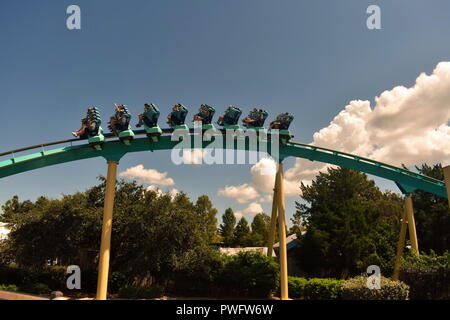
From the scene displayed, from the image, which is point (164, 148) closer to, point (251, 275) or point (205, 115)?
point (205, 115)

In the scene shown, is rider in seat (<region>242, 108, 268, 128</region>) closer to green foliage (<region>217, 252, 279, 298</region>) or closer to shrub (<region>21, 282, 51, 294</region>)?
green foliage (<region>217, 252, 279, 298</region>)

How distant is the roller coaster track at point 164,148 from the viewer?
1112cm

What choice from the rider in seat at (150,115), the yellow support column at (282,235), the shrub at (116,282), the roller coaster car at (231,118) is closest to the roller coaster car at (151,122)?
the rider in seat at (150,115)

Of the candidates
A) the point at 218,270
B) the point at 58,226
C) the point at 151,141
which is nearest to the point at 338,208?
the point at 218,270

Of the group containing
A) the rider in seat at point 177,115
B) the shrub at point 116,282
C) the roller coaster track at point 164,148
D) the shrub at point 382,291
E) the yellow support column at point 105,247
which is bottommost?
the shrub at point 116,282

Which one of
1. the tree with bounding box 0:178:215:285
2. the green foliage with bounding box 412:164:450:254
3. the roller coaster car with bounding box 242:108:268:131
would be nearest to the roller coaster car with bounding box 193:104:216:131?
the roller coaster car with bounding box 242:108:268:131

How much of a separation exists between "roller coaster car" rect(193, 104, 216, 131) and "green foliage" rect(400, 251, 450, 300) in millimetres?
9756

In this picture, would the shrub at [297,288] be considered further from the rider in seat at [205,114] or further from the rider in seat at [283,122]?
the rider in seat at [205,114]

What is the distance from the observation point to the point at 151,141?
12375mm

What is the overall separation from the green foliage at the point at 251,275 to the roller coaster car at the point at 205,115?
23.9 ft

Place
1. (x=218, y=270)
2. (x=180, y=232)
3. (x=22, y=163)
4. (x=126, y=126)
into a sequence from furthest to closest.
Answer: (x=218, y=270), (x=180, y=232), (x=126, y=126), (x=22, y=163)

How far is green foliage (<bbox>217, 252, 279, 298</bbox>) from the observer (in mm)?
14859
